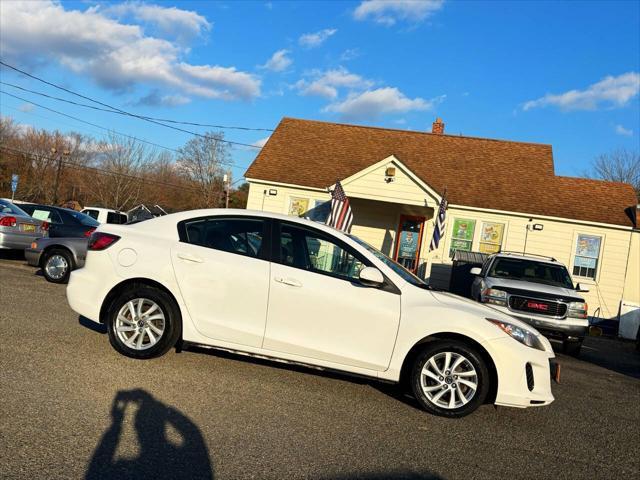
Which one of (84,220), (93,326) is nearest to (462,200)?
(84,220)

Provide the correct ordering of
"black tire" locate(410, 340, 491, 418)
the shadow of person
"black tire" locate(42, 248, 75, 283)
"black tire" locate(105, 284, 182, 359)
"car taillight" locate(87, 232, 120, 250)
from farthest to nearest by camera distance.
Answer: "black tire" locate(42, 248, 75, 283)
"car taillight" locate(87, 232, 120, 250)
"black tire" locate(105, 284, 182, 359)
"black tire" locate(410, 340, 491, 418)
the shadow of person

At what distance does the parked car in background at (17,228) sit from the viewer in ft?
42.1

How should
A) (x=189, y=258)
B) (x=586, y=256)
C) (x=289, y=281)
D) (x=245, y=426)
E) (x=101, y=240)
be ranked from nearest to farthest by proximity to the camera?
(x=245, y=426) → (x=289, y=281) → (x=189, y=258) → (x=101, y=240) → (x=586, y=256)

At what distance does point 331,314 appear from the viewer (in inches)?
204

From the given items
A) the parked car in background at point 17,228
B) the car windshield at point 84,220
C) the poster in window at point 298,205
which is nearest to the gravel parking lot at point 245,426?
the car windshield at point 84,220

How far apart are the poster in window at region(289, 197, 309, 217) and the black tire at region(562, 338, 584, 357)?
10.4m

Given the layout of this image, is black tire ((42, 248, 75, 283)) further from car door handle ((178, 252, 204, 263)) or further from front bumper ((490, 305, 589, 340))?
front bumper ((490, 305, 589, 340))

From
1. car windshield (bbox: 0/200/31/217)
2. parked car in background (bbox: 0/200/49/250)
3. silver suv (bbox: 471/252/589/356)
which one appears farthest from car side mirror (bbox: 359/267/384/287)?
car windshield (bbox: 0/200/31/217)

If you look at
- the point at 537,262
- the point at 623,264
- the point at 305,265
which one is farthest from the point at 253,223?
the point at 623,264

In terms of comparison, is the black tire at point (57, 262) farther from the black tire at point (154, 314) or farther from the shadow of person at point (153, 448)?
the shadow of person at point (153, 448)

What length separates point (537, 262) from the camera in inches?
436

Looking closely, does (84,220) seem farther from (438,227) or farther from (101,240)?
(438,227)

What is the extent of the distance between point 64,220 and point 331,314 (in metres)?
10.2

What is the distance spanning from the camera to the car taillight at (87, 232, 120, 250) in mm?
5828
